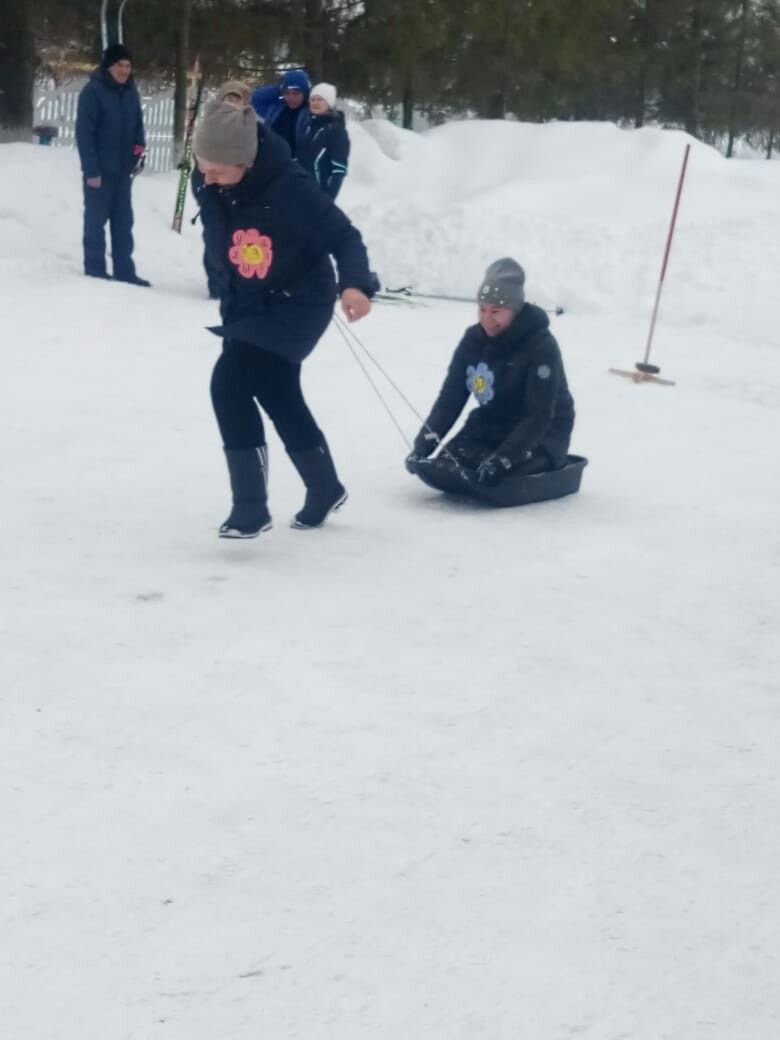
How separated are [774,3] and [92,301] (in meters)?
27.5

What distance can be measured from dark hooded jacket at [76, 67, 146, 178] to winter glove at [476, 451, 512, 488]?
6.20 meters

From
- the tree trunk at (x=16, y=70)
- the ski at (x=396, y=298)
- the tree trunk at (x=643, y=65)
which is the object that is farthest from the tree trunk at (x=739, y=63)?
the ski at (x=396, y=298)

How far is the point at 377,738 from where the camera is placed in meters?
3.48

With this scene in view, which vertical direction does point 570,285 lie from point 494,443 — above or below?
below

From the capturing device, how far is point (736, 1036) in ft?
7.82

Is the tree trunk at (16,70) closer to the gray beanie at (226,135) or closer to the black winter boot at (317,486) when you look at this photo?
the black winter boot at (317,486)

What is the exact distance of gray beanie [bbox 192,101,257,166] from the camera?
4730mm

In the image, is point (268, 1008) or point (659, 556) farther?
point (659, 556)

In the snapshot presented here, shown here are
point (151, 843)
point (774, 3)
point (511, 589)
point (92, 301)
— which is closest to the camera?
point (151, 843)

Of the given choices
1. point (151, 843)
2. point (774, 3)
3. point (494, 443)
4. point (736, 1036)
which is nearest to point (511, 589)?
point (494, 443)

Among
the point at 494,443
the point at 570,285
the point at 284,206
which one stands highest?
the point at 284,206

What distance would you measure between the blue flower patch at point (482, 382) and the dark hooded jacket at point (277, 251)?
1071mm

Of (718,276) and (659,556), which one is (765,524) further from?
(718,276)

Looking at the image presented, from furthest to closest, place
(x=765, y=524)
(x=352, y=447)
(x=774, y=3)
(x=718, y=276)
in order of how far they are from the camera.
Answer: (x=774, y=3)
(x=718, y=276)
(x=352, y=447)
(x=765, y=524)
